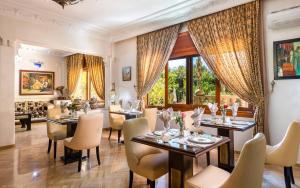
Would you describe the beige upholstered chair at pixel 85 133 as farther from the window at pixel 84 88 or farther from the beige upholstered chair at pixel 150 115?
the window at pixel 84 88

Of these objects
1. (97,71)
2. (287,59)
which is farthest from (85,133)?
(97,71)

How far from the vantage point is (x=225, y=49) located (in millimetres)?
4316

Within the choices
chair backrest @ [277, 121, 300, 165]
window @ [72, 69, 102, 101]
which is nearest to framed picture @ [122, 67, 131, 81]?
window @ [72, 69, 102, 101]

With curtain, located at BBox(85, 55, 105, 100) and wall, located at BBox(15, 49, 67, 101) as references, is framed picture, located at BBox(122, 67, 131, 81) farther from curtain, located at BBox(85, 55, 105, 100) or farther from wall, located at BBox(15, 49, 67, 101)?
wall, located at BBox(15, 49, 67, 101)

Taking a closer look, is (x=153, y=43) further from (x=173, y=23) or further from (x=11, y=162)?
(x=11, y=162)

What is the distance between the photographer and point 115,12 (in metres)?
5.19

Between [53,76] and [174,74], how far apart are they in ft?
23.2

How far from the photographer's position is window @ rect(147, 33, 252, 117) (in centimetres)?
468

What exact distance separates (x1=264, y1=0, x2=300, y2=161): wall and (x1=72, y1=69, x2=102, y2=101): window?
7326mm

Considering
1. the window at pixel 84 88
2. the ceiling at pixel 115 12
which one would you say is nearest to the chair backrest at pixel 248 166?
the ceiling at pixel 115 12

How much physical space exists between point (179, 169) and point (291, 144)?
5.05ft

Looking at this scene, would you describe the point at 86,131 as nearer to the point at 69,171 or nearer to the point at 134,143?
the point at 69,171

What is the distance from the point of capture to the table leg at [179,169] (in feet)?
6.89

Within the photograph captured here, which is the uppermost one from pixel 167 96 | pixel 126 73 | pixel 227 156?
pixel 126 73
